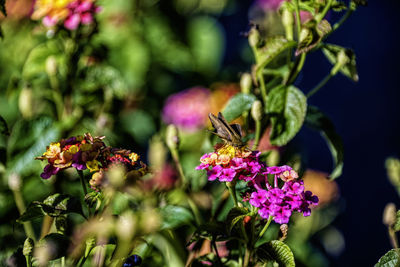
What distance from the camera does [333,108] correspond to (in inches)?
60.1

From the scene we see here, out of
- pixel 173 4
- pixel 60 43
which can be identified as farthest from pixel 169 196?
pixel 173 4

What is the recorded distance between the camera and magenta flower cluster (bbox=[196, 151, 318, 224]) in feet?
1.85

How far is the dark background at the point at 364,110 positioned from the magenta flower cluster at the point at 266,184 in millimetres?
876

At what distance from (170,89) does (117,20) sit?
0.22 m

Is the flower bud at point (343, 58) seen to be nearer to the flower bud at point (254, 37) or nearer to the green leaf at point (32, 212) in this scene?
the flower bud at point (254, 37)

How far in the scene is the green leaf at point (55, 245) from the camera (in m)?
0.58

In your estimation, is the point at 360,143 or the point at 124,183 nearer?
the point at 124,183

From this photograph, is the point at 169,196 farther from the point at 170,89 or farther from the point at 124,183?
the point at 170,89

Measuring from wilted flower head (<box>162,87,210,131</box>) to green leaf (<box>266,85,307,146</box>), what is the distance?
0.38 meters

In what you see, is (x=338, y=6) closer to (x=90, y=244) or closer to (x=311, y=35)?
(x=311, y=35)

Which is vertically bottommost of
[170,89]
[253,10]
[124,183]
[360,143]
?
[360,143]

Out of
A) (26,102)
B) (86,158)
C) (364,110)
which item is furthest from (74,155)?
(364,110)

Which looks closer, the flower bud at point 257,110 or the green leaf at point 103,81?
the flower bud at point 257,110

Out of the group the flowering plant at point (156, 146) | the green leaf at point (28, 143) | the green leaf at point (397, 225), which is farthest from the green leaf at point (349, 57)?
the green leaf at point (28, 143)
